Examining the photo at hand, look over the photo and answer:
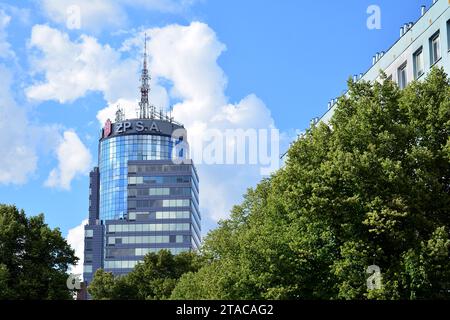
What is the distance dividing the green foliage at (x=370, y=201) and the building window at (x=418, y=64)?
13724 millimetres

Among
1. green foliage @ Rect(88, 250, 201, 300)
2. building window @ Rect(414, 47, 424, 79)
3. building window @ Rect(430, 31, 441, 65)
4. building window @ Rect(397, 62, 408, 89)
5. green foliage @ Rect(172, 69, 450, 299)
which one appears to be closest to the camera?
green foliage @ Rect(172, 69, 450, 299)

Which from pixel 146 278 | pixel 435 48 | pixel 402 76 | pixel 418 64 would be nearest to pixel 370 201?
pixel 435 48

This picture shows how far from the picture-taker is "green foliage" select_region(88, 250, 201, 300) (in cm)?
10131

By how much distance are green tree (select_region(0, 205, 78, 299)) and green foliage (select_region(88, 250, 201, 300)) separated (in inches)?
1269

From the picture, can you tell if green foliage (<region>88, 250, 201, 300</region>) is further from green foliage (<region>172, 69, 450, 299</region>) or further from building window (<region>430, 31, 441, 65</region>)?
green foliage (<region>172, 69, 450, 299</region>)

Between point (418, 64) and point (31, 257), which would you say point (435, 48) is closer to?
point (418, 64)

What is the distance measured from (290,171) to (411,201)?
22.3ft

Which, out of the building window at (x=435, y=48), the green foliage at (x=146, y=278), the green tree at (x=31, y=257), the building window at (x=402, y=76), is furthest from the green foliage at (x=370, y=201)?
the green foliage at (x=146, y=278)

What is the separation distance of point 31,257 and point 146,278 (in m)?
37.0

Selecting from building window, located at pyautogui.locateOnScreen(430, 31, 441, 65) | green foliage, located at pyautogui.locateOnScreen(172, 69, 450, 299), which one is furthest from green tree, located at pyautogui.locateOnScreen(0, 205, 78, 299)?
building window, located at pyautogui.locateOnScreen(430, 31, 441, 65)

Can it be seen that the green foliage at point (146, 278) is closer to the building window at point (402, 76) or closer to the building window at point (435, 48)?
the building window at point (402, 76)

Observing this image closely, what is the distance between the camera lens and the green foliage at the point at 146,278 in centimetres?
10131
